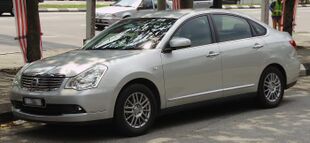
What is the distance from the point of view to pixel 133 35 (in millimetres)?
7465

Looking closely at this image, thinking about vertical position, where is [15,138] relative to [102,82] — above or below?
below

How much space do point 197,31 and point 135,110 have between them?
153 centimetres

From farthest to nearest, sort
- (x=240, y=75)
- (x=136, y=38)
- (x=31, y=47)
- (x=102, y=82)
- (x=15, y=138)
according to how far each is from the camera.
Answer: (x=31, y=47)
(x=240, y=75)
(x=136, y=38)
(x=15, y=138)
(x=102, y=82)

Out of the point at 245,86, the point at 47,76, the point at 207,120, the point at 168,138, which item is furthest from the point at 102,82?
the point at 245,86

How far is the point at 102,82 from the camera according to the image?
249 inches

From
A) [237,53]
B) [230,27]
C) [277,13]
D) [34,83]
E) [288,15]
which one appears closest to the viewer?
[34,83]

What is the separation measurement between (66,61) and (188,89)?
157 centimetres

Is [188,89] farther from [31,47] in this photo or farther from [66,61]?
[31,47]

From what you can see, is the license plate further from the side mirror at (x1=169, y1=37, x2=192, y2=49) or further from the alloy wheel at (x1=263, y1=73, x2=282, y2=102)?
the alloy wheel at (x1=263, y1=73, x2=282, y2=102)

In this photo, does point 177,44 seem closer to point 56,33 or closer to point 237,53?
point 237,53

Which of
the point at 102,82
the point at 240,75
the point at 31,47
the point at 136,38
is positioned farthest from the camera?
the point at 31,47

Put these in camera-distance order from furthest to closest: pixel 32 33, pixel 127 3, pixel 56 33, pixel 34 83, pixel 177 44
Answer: pixel 127 3 → pixel 56 33 → pixel 32 33 → pixel 177 44 → pixel 34 83

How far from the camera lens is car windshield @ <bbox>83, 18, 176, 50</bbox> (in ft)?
23.6

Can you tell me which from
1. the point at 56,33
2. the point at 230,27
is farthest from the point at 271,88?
the point at 56,33
